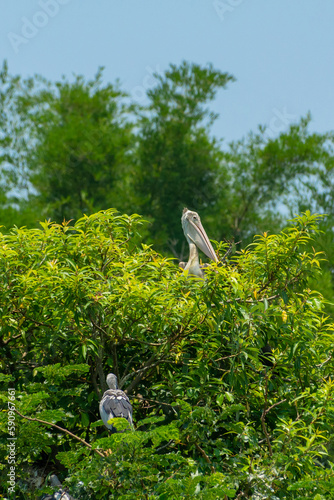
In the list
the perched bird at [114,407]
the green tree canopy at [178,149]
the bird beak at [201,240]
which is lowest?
the perched bird at [114,407]

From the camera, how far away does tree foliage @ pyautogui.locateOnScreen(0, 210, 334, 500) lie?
590 centimetres

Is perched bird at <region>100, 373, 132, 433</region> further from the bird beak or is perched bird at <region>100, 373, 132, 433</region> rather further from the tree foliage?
the bird beak

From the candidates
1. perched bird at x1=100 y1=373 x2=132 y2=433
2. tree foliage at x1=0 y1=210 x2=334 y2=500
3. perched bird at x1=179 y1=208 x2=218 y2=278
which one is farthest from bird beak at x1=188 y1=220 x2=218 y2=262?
perched bird at x1=100 y1=373 x2=132 y2=433

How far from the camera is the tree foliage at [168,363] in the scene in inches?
232

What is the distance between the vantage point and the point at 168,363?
7.18m

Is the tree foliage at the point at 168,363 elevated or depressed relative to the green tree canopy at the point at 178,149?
depressed

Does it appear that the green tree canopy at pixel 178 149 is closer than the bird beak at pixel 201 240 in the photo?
No
